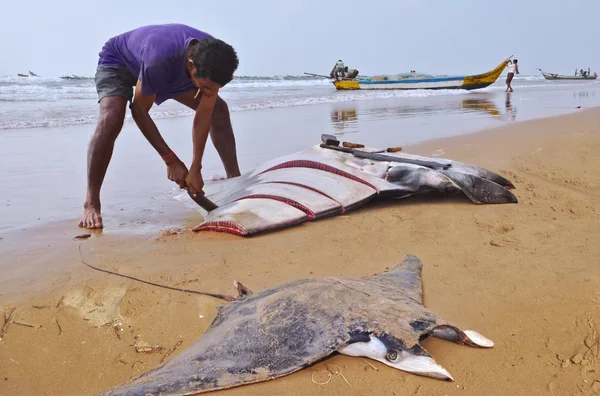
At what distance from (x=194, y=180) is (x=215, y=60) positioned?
106 centimetres

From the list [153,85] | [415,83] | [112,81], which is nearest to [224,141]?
[112,81]

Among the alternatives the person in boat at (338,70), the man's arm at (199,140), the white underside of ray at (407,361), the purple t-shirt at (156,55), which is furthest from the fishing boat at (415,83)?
the white underside of ray at (407,361)

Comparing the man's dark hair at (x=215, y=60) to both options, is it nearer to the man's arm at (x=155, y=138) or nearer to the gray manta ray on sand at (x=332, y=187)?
the man's arm at (x=155, y=138)

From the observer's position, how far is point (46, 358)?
2135 millimetres

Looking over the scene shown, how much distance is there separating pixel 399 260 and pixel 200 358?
66.1 inches

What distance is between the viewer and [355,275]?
9.32 feet

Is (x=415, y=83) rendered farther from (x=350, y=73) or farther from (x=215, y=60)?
(x=215, y=60)

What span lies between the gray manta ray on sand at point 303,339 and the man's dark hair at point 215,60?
72.0 inches

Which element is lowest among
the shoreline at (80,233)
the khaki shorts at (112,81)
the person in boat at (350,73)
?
the shoreline at (80,233)

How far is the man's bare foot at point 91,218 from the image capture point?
12.7ft

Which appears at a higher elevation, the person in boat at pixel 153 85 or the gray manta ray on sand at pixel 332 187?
the person in boat at pixel 153 85

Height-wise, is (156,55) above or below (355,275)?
above

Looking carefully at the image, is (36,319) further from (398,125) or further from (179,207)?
(398,125)

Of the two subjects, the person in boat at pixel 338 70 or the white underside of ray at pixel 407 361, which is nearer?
the white underside of ray at pixel 407 361
